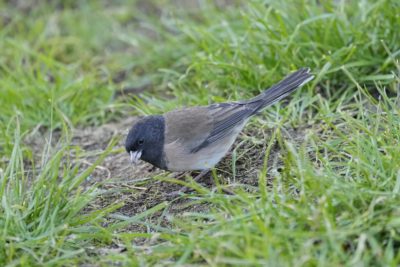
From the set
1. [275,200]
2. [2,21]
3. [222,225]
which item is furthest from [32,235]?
[2,21]

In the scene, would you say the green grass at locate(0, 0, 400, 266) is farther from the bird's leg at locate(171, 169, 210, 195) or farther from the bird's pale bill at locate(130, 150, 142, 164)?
the bird's pale bill at locate(130, 150, 142, 164)

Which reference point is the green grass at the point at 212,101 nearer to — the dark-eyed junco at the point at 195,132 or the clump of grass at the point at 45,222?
the clump of grass at the point at 45,222

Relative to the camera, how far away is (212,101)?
5.75m

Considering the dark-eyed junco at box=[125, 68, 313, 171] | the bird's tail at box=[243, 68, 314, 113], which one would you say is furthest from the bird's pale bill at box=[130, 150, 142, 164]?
the bird's tail at box=[243, 68, 314, 113]

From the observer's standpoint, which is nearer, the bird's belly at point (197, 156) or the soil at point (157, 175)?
the soil at point (157, 175)

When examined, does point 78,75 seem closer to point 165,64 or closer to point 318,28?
point 165,64

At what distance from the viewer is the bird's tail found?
509 cm

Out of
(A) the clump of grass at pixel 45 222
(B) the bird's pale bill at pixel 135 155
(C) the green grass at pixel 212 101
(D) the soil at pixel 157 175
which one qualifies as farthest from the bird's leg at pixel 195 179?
(A) the clump of grass at pixel 45 222

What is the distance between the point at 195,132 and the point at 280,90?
73 centimetres

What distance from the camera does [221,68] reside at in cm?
588

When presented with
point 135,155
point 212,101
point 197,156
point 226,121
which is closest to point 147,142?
point 135,155

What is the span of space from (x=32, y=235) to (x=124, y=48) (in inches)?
170

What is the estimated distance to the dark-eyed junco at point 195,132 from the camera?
4898mm

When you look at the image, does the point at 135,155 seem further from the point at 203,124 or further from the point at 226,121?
the point at 226,121
